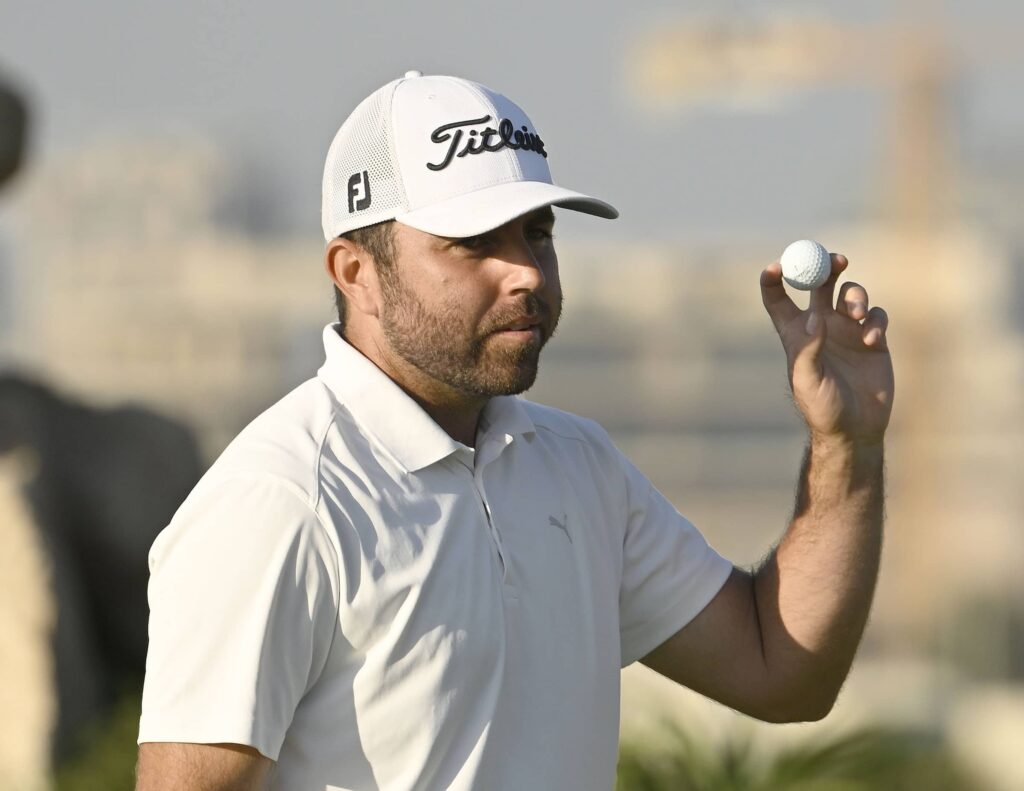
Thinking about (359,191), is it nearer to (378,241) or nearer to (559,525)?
(378,241)

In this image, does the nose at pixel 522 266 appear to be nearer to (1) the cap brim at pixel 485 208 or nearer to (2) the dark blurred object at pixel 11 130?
(1) the cap brim at pixel 485 208

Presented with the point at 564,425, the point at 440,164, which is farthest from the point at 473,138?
the point at 564,425

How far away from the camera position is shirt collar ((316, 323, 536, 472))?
9.84 feet

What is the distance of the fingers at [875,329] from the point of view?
3.28 metres

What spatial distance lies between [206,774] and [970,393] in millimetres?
103941

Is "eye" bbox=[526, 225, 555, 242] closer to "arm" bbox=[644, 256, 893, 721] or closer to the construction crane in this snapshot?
"arm" bbox=[644, 256, 893, 721]

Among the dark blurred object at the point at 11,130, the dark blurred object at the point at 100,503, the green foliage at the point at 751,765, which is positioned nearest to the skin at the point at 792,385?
the green foliage at the point at 751,765

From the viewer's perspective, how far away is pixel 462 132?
312 cm

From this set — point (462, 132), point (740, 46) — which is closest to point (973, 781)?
point (462, 132)

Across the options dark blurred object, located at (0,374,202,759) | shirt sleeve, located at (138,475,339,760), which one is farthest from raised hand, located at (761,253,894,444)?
dark blurred object, located at (0,374,202,759)

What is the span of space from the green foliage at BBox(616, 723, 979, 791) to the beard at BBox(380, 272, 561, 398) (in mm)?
4010

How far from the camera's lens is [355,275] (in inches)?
126

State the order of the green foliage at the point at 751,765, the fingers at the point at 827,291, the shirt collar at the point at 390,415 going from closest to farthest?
the shirt collar at the point at 390,415, the fingers at the point at 827,291, the green foliage at the point at 751,765

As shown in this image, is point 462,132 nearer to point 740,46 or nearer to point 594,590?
point 594,590
